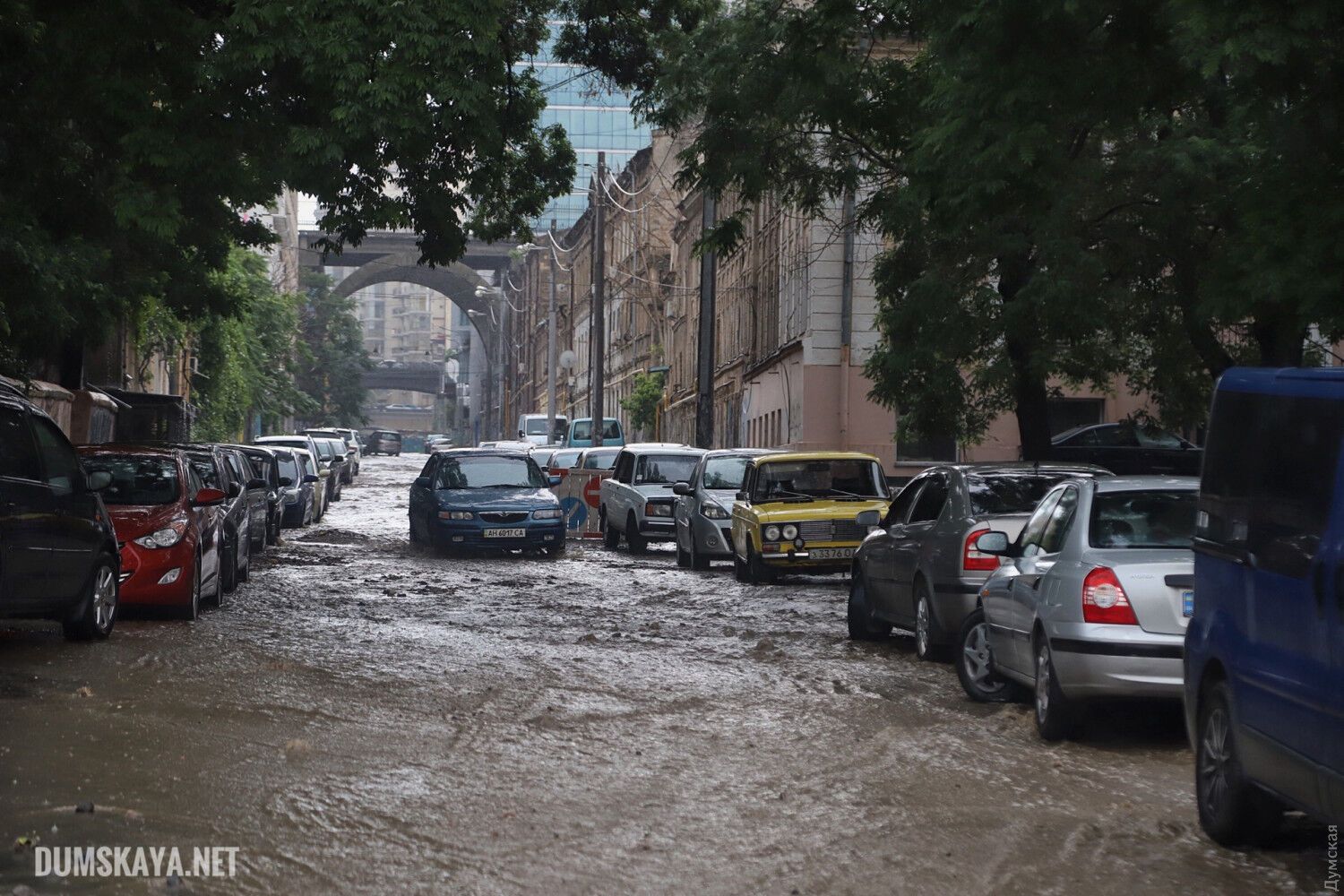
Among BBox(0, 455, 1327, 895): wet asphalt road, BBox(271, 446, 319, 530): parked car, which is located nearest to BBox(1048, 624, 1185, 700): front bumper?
BBox(0, 455, 1327, 895): wet asphalt road

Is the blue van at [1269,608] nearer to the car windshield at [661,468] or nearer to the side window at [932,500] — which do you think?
the side window at [932,500]

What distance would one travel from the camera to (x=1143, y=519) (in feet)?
32.0

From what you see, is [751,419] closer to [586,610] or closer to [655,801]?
[586,610]

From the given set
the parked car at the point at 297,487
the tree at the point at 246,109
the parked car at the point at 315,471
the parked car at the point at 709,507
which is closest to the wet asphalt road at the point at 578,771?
the tree at the point at 246,109

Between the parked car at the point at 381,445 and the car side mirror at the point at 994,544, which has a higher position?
the parked car at the point at 381,445

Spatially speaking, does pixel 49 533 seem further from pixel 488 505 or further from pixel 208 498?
pixel 488 505

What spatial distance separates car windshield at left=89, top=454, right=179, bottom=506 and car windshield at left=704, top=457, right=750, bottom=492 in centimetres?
1034

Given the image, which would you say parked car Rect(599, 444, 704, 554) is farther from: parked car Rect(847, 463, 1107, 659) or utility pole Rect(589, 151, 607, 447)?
utility pole Rect(589, 151, 607, 447)

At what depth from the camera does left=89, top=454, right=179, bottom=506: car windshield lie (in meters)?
15.7

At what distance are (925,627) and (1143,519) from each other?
11.3 ft

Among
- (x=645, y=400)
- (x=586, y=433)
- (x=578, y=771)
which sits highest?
(x=645, y=400)

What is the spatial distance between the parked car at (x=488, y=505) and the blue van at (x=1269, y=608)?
19.9 meters

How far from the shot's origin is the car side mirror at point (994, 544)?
34.9 ft

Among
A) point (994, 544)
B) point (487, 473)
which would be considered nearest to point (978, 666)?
point (994, 544)
